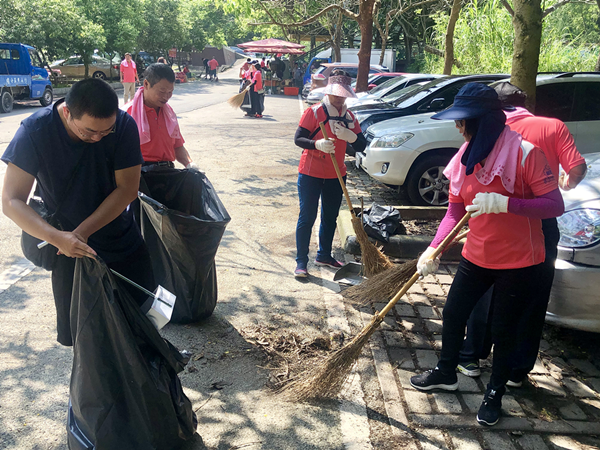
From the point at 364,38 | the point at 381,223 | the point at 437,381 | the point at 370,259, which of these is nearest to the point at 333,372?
the point at 437,381

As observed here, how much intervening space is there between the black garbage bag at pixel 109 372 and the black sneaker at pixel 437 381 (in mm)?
1557

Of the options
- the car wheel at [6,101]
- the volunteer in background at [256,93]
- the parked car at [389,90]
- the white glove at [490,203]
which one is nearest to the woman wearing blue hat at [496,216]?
the white glove at [490,203]

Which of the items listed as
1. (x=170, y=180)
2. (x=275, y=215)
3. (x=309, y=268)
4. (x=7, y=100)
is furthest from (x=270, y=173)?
(x=7, y=100)

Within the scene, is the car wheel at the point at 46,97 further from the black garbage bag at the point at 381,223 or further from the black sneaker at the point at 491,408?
the black sneaker at the point at 491,408

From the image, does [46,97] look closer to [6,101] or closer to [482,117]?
[6,101]

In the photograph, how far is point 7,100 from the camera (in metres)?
15.3

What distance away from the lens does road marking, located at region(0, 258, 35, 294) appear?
4398mm

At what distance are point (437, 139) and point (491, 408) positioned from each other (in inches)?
175

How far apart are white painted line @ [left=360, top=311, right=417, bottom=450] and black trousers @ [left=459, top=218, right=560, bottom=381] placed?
50cm

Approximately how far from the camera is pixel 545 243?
292 centimetres

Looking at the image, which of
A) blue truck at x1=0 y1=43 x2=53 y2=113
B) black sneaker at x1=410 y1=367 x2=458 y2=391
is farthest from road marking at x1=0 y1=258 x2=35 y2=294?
blue truck at x1=0 y1=43 x2=53 y2=113

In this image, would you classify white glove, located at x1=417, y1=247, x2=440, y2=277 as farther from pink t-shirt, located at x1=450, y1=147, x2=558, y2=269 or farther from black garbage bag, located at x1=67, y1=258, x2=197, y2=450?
black garbage bag, located at x1=67, y1=258, x2=197, y2=450

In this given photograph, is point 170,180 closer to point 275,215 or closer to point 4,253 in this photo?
point 4,253

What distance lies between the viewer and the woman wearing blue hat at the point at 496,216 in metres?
2.52
